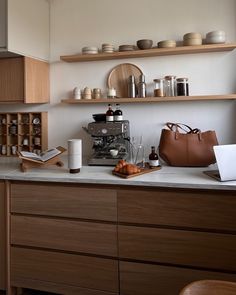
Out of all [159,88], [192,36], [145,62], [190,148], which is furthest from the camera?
[145,62]

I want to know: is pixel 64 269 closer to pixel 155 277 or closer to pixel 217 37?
pixel 155 277

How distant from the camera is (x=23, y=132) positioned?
2.75 meters

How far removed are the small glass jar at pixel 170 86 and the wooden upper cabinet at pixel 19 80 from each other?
1086 millimetres

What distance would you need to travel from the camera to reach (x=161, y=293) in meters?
1.80

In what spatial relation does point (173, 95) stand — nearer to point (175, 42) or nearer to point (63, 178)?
point (175, 42)

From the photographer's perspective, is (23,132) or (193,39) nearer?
(193,39)

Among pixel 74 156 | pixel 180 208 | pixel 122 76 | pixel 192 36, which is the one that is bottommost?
pixel 180 208

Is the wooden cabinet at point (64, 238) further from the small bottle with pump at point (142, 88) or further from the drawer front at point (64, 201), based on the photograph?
the small bottle with pump at point (142, 88)

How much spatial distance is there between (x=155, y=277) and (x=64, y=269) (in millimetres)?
599

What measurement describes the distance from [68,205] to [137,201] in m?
0.45

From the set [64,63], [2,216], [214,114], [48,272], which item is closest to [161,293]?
[48,272]

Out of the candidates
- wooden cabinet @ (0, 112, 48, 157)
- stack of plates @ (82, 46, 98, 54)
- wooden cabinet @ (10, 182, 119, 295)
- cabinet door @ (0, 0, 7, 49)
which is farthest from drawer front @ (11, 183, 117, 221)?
stack of plates @ (82, 46, 98, 54)

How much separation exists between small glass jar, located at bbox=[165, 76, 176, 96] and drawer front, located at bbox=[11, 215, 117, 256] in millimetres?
1145

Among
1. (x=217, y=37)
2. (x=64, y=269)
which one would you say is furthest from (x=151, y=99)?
(x=64, y=269)
